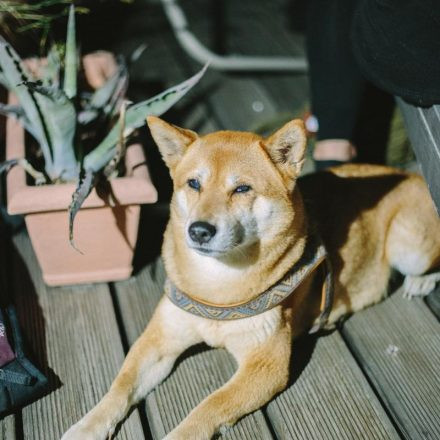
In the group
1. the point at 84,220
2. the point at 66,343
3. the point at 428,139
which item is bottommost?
the point at 66,343

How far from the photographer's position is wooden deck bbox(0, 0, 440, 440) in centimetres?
184

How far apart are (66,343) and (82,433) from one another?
50 cm

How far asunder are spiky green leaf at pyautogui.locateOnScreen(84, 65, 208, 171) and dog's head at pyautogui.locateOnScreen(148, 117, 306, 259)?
334mm

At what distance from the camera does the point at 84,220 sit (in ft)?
6.79

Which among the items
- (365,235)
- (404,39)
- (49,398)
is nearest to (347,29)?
(404,39)

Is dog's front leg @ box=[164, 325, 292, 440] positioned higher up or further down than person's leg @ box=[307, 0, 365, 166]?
further down

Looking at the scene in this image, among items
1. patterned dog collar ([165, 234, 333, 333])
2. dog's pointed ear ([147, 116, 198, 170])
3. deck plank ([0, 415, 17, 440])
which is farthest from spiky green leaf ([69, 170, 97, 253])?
deck plank ([0, 415, 17, 440])

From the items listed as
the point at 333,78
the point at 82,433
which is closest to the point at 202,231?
the point at 82,433

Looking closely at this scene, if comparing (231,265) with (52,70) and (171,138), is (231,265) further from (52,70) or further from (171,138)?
(52,70)

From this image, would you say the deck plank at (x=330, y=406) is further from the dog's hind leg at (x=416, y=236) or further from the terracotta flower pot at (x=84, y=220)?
the terracotta flower pot at (x=84, y=220)

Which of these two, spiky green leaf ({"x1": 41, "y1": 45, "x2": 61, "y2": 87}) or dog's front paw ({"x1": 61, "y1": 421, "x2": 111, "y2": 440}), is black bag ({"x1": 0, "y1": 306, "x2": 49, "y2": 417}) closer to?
dog's front paw ({"x1": 61, "y1": 421, "x2": 111, "y2": 440})

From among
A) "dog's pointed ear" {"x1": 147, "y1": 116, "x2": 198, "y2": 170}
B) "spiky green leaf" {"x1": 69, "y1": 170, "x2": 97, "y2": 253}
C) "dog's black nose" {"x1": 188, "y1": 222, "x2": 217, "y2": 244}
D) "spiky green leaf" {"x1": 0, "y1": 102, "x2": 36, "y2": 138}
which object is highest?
"dog's pointed ear" {"x1": 147, "y1": 116, "x2": 198, "y2": 170}

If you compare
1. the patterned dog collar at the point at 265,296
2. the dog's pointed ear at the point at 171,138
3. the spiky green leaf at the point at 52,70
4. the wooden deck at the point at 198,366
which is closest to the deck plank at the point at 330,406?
the wooden deck at the point at 198,366

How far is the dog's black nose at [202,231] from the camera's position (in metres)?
1.61
